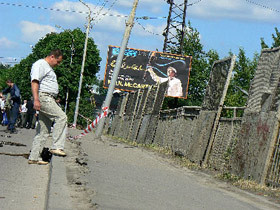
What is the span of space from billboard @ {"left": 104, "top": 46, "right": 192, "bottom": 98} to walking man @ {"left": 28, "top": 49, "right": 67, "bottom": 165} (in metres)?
26.2

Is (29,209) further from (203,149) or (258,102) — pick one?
(203,149)

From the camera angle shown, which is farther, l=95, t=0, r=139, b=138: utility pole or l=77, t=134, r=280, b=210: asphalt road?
l=95, t=0, r=139, b=138: utility pole

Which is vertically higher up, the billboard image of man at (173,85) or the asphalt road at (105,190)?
the billboard image of man at (173,85)

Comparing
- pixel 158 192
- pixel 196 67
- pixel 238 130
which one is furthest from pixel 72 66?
pixel 158 192

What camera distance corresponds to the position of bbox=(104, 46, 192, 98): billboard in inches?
1464

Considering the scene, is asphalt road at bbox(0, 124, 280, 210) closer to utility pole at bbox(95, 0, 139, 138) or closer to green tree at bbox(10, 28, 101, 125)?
utility pole at bbox(95, 0, 139, 138)

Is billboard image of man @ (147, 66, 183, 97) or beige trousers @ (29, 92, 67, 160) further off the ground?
billboard image of man @ (147, 66, 183, 97)

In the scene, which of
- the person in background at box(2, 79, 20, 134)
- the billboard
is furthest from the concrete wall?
the billboard

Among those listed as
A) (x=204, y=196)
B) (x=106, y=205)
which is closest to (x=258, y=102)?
(x=204, y=196)

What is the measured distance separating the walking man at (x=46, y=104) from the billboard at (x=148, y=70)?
2624 cm

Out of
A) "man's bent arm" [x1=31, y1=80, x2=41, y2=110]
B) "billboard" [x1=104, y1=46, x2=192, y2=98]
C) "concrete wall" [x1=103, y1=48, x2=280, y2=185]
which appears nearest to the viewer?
"man's bent arm" [x1=31, y1=80, x2=41, y2=110]

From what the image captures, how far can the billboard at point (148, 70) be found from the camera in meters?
37.2

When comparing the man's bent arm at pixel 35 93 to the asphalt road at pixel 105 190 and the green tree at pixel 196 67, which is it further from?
the green tree at pixel 196 67

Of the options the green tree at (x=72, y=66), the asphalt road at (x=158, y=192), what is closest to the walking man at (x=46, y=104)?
the asphalt road at (x=158, y=192)
